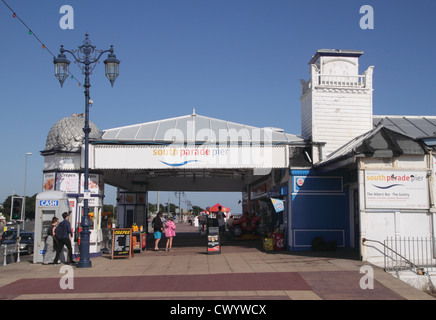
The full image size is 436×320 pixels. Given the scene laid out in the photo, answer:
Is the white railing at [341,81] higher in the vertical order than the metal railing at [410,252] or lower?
higher

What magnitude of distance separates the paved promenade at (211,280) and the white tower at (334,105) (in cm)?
524

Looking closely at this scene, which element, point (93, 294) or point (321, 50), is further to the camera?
point (321, 50)

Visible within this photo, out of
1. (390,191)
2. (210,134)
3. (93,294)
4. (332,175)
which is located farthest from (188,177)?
(93,294)

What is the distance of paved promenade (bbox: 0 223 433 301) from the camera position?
9.74m

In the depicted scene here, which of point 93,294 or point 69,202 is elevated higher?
point 69,202

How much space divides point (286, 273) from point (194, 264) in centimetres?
356

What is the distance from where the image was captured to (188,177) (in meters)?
31.2

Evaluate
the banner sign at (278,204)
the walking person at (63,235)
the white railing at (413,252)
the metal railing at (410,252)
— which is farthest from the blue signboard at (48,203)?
the white railing at (413,252)

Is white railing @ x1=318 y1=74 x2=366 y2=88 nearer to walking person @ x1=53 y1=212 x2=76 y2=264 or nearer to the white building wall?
the white building wall

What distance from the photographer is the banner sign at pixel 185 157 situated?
17594mm

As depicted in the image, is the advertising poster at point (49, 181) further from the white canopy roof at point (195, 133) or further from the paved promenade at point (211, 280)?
the paved promenade at point (211, 280)

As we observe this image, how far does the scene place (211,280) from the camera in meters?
11.4

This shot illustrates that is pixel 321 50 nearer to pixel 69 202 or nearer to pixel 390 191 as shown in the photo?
pixel 390 191

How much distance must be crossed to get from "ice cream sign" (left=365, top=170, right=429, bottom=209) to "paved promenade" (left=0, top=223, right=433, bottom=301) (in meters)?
2.12
